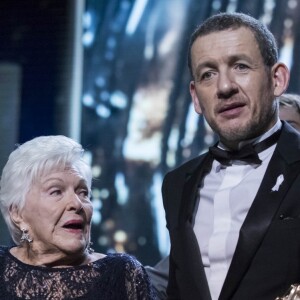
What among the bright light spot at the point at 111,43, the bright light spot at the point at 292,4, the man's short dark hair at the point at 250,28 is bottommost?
the bright light spot at the point at 111,43

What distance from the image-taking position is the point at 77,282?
7.79ft

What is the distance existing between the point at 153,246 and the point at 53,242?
136 cm

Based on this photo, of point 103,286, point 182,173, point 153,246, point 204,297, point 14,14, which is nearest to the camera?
point 204,297

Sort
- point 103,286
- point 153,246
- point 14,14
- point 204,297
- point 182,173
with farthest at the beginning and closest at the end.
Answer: point 14,14, point 153,246, point 103,286, point 182,173, point 204,297

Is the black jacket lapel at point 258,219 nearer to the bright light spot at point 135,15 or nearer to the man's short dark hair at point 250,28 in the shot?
the man's short dark hair at point 250,28

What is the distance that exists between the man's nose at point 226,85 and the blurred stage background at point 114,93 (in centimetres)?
158

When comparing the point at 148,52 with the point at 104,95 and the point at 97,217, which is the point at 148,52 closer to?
the point at 104,95

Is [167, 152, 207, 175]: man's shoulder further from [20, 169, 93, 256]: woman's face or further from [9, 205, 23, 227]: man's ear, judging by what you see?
[9, 205, 23, 227]: man's ear

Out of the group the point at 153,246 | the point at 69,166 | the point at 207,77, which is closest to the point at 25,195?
the point at 69,166

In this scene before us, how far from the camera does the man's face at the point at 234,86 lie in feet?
6.51

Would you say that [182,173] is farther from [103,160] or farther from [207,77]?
[103,160]

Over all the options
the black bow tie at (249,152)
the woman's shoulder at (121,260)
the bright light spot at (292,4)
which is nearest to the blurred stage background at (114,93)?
the bright light spot at (292,4)

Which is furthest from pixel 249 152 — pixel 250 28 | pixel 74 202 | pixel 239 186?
pixel 74 202

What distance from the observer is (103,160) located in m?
3.78
